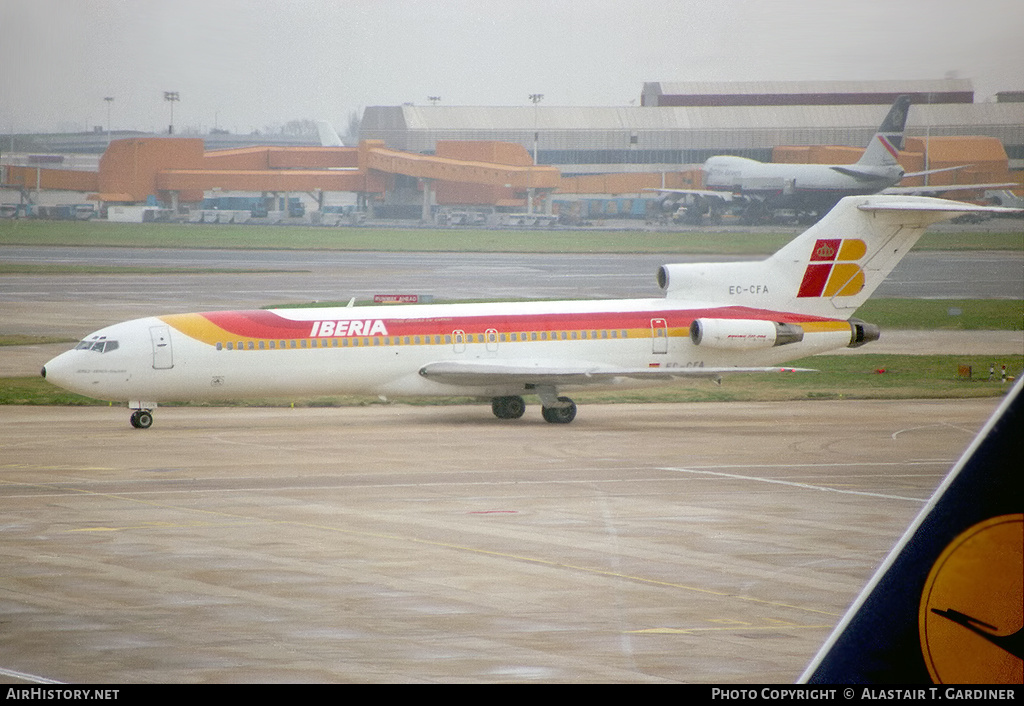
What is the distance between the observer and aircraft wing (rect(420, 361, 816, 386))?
1363 inches

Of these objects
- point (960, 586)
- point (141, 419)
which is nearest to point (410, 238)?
point (141, 419)

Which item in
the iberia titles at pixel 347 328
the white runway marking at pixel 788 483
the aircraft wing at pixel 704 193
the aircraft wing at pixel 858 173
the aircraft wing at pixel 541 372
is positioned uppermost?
the aircraft wing at pixel 858 173

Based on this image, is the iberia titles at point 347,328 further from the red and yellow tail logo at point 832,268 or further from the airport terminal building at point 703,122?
the airport terminal building at point 703,122

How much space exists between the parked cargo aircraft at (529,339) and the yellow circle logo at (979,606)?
2776 cm

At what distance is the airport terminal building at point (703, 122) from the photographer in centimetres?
7569

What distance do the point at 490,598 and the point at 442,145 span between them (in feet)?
309

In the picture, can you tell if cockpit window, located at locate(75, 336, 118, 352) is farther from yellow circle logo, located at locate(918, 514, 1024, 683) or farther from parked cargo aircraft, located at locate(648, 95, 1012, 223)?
parked cargo aircraft, located at locate(648, 95, 1012, 223)

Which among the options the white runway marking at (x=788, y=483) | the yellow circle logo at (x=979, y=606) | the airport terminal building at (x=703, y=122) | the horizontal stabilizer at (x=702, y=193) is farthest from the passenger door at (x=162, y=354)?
the horizontal stabilizer at (x=702, y=193)

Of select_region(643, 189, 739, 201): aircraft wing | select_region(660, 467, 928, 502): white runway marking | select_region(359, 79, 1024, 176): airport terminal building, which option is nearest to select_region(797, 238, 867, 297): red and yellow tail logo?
select_region(660, 467, 928, 502): white runway marking

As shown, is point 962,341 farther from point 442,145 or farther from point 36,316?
point 442,145

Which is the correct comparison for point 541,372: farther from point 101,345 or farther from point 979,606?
point 979,606

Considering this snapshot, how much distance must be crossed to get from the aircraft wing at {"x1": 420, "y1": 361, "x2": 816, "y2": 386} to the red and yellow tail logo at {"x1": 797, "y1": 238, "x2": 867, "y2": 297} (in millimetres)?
3669

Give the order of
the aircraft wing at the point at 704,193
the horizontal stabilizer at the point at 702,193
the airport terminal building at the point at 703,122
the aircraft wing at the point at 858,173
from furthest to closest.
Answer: the horizontal stabilizer at the point at 702,193 → the aircraft wing at the point at 704,193 → the airport terminal building at the point at 703,122 → the aircraft wing at the point at 858,173
